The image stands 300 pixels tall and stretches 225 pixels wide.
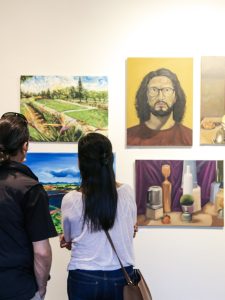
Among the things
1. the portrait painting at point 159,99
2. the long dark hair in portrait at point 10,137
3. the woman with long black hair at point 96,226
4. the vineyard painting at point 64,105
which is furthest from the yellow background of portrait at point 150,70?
the long dark hair in portrait at point 10,137

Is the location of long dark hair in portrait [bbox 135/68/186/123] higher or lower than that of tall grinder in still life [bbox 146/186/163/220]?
higher

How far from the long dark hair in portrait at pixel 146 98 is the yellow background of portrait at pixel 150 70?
2 centimetres

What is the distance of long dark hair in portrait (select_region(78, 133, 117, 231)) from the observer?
138 cm

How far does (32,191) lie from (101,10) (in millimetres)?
1334

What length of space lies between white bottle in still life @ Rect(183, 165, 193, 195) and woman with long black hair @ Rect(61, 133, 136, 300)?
776 mm

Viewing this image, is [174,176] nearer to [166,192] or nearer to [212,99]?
[166,192]

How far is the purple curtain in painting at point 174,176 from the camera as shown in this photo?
6.91 ft

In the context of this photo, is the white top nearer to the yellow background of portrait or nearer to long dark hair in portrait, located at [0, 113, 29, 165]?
long dark hair in portrait, located at [0, 113, 29, 165]

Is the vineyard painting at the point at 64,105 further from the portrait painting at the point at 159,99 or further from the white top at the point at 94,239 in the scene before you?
the white top at the point at 94,239

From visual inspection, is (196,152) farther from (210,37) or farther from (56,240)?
(56,240)

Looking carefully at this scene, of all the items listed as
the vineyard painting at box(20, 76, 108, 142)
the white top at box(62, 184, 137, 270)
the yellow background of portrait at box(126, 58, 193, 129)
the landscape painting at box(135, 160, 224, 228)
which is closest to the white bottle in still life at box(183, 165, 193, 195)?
the landscape painting at box(135, 160, 224, 228)

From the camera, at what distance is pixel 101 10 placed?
2111 millimetres

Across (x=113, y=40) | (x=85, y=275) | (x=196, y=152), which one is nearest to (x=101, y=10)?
(x=113, y=40)

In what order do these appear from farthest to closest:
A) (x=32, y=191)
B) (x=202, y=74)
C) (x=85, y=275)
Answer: (x=202, y=74) < (x=85, y=275) < (x=32, y=191)
